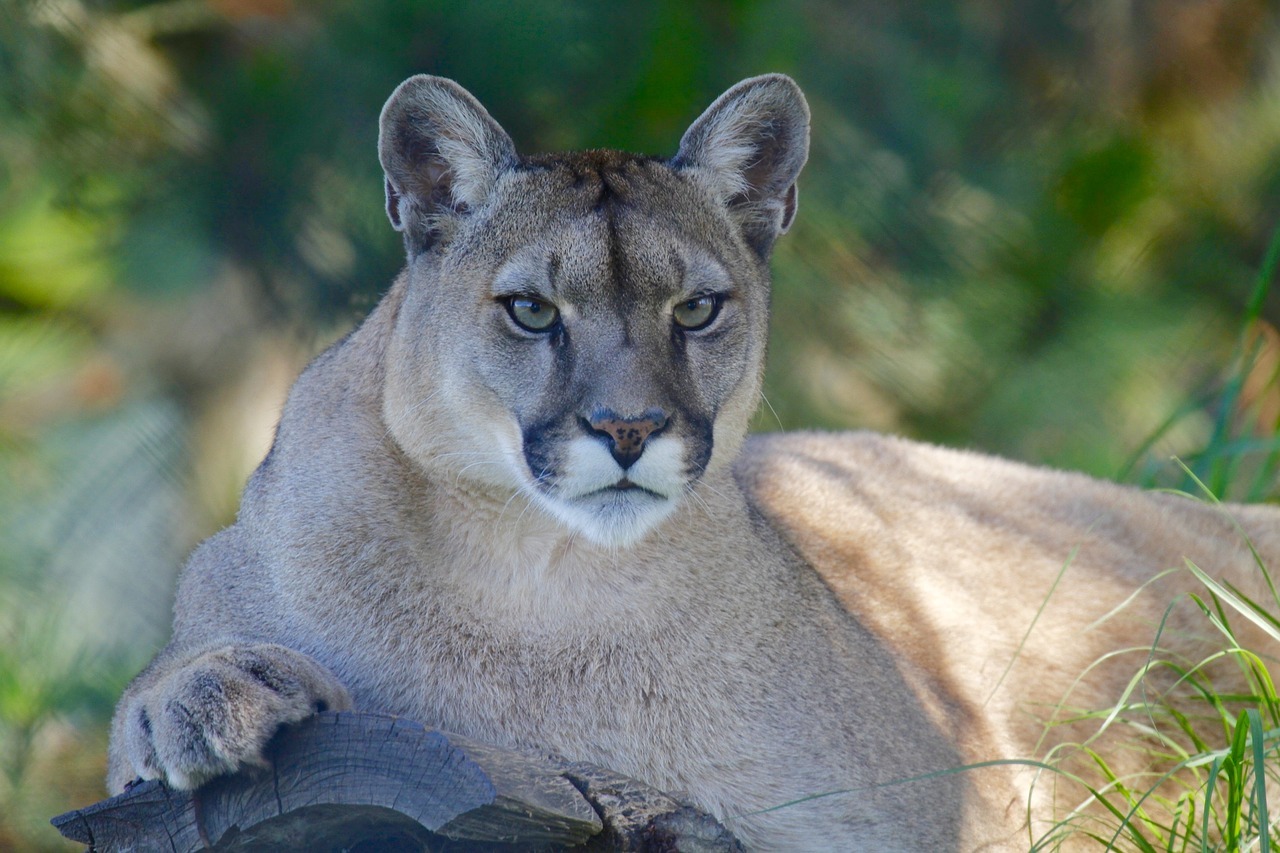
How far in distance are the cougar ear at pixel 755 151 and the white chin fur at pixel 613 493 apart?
1.20 metres

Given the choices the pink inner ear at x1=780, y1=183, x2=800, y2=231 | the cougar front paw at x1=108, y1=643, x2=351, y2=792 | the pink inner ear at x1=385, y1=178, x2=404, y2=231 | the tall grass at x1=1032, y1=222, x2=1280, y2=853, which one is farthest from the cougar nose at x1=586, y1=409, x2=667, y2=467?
the tall grass at x1=1032, y1=222, x2=1280, y2=853

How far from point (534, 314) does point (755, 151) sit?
1.14 metres

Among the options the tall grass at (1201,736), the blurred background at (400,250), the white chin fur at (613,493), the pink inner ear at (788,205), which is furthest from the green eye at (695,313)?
the blurred background at (400,250)

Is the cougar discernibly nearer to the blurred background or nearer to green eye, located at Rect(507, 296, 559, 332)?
green eye, located at Rect(507, 296, 559, 332)

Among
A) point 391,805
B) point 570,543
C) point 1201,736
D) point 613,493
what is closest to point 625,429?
point 613,493

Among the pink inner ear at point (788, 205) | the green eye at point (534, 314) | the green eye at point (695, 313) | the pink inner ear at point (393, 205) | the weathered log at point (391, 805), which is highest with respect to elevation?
the pink inner ear at point (393, 205)

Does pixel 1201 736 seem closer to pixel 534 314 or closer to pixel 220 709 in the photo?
pixel 534 314

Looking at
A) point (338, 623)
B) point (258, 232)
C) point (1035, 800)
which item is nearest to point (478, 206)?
point (338, 623)

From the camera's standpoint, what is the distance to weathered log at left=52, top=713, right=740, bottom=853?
3.36 meters

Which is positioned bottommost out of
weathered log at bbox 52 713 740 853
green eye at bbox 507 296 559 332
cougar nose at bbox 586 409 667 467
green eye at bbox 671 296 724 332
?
weathered log at bbox 52 713 740 853

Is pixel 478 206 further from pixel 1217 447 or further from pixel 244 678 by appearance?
pixel 1217 447

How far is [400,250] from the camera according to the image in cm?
746

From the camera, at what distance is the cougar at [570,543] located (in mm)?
3959

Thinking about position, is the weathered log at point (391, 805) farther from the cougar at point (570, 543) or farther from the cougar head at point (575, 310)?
the cougar head at point (575, 310)
